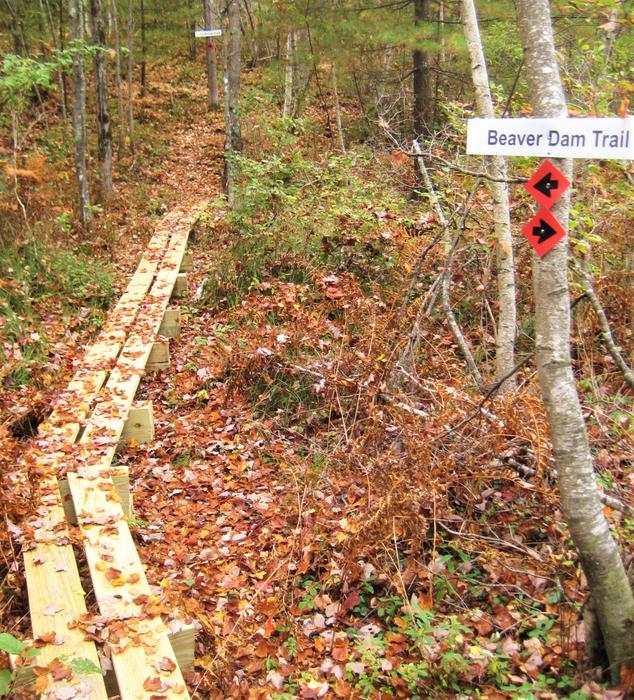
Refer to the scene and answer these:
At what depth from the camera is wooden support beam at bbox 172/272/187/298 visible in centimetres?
910

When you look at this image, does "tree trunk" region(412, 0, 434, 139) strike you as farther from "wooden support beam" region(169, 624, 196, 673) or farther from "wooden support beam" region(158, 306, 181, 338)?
"wooden support beam" region(169, 624, 196, 673)

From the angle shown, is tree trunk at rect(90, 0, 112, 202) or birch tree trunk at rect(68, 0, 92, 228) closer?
birch tree trunk at rect(68, 0, 92, 228)

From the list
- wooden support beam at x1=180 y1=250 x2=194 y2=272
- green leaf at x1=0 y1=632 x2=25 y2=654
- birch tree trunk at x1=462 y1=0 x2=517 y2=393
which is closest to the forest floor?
birch tree trunk at x1=462 y1=0 x2=517 y2=393

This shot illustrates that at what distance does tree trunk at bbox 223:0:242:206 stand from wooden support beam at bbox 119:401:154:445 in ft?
19.9

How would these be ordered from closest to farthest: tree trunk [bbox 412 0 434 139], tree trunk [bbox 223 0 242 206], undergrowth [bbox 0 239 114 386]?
undergrowth [bbox 0 239 114 386] < tree trunk [bbox 223 0 242 206] < tree trunk [bbox 412 0 434 139]

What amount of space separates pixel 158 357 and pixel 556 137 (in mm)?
5397

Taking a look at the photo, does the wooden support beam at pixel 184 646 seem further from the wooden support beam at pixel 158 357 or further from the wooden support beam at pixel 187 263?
the wooden support beam at pixel 187 263

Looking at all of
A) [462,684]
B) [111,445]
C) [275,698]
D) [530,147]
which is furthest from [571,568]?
[111,445]

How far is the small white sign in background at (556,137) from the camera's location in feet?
7.95

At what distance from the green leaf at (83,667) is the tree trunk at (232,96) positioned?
889 cm

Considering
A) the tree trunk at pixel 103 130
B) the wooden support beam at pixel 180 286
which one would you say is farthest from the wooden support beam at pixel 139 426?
the tree trunk at pixel 103 130

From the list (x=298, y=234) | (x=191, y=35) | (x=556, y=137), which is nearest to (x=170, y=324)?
(x=298, y=234)

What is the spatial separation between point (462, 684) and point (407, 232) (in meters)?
6.17

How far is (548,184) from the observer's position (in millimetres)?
2662
